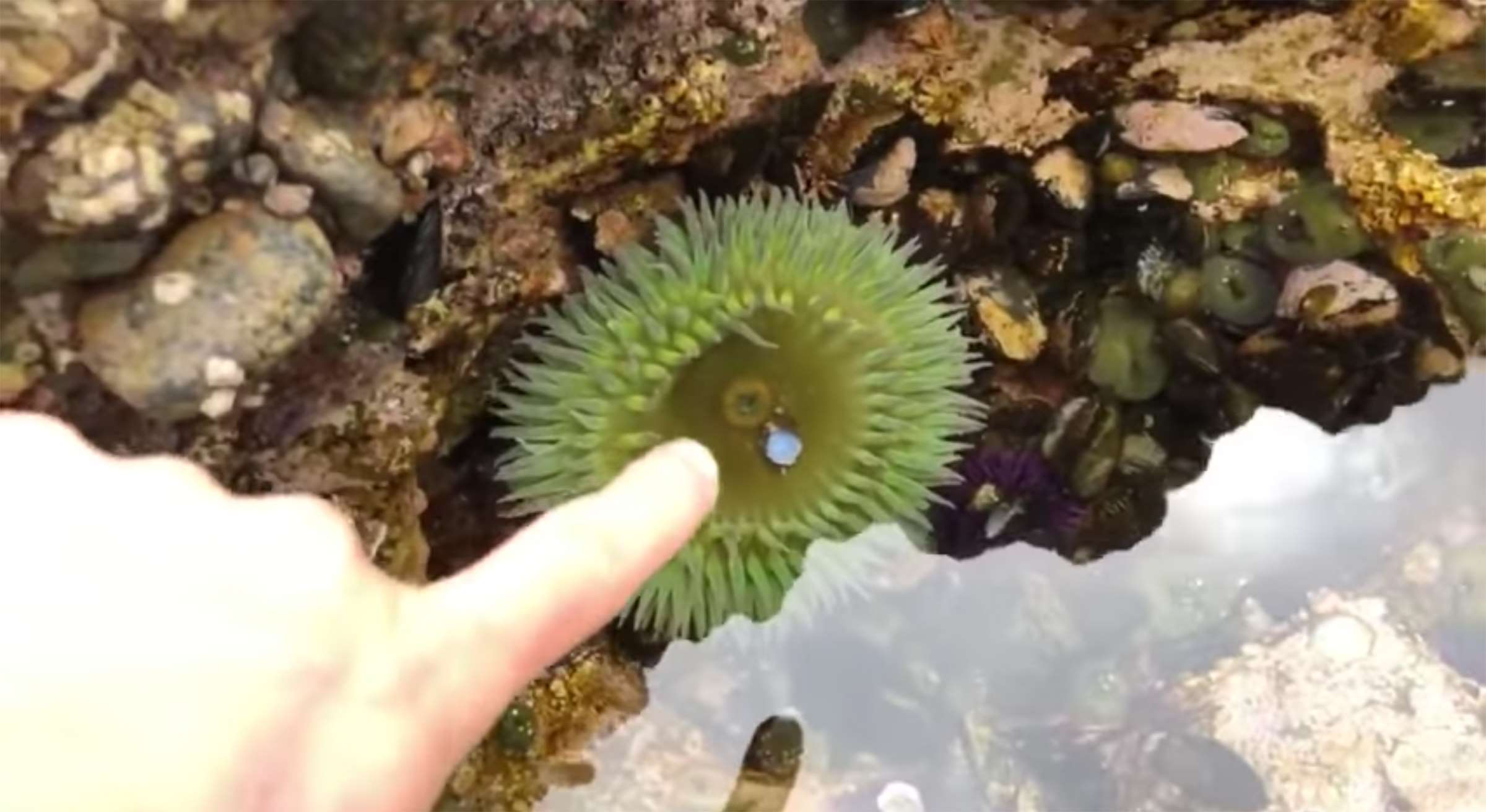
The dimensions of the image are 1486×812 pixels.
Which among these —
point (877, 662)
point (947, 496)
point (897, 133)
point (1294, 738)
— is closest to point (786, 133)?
point (897, 133)

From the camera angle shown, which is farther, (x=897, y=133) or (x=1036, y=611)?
(x=1036, y=611)

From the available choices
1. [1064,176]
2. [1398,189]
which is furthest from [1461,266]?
[1064,176]

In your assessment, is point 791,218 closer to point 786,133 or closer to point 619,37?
point 786,133

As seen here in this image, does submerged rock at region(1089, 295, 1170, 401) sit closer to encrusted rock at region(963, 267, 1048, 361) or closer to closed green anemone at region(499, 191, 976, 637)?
encrusted rock at region(963, 267, 1048, 361)

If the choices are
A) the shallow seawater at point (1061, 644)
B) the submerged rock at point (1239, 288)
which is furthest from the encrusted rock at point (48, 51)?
the submerged rock at point (1239, 288)

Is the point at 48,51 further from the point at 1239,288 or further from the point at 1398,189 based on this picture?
the point at 1398,189

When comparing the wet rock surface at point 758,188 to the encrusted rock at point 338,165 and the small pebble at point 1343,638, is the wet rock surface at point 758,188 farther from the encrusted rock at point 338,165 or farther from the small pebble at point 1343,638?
the small pebble at point 1343,638
